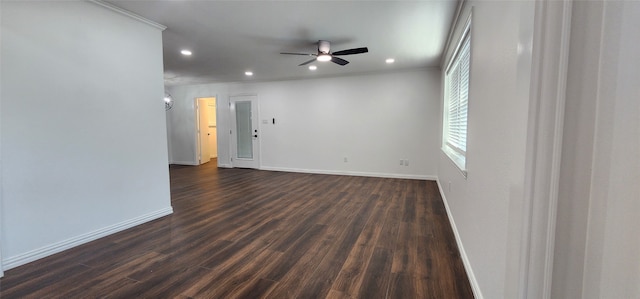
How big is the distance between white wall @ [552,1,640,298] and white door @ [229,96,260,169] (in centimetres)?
666

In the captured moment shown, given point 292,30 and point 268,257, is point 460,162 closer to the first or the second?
point 268,257

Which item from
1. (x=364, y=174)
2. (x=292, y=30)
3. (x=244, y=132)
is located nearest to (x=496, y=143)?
(x=292, y=30)

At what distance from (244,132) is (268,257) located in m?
5.35

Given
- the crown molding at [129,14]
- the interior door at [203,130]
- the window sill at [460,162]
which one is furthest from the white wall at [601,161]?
the interior door at [203,130]

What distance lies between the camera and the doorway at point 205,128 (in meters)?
7.73

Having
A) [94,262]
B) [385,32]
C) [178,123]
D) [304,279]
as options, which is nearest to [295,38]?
[385,32]

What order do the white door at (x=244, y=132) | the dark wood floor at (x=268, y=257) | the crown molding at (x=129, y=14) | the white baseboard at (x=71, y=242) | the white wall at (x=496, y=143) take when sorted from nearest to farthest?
the white wall at (x=496, y=143), the dark wood floor at (x=268, y=257), the white baseboard at (x=71, y=242), the crown molding at (x=129, y=14), the white door at (x=244, y=132)

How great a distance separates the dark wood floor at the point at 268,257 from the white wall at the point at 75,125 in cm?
28

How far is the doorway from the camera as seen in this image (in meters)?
7.73

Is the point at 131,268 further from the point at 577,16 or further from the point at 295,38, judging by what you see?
the point at 295,38

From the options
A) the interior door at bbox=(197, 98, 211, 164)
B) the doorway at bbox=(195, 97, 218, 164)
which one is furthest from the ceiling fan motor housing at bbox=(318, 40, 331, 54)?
the interior door at bbox=(197, 98, 211, 164)

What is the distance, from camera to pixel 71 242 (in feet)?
8.01

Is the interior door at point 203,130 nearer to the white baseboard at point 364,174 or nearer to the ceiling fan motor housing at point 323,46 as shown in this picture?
the white baseboard at point 364,174

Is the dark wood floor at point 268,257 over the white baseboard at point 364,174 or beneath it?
beneath
